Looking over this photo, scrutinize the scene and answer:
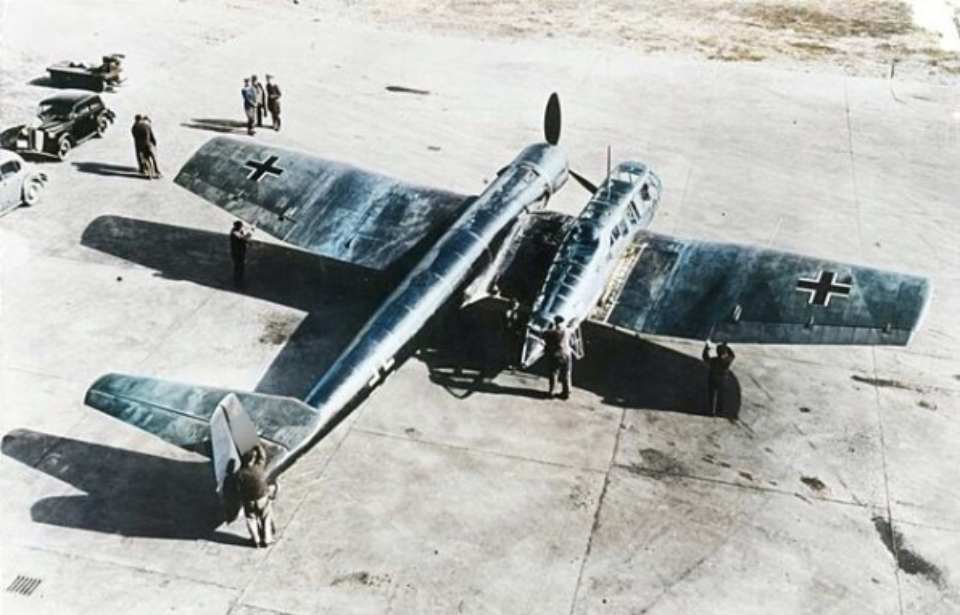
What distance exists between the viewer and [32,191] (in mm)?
24516

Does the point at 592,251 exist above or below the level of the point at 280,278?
above

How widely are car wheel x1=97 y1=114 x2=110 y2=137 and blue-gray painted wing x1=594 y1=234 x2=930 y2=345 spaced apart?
17.7 metres

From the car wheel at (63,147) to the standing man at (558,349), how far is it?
1685 centimetres

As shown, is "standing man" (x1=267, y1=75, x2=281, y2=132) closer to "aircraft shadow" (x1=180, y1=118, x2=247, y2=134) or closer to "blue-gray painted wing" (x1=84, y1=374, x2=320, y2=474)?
"aircraft shadow" (x1=180, y1=118, x2=247, y2=134)

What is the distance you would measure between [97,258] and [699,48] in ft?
86.7

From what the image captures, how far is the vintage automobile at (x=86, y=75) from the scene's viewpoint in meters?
31.4

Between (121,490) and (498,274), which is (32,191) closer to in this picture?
(121,490)

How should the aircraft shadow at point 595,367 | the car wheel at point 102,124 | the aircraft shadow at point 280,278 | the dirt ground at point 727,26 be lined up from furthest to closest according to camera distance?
the dirt ground at point 727,26 → the car wheel at point 102,124 → the aircraft shadow at point 280,278 → the aircraft shadow at point 595,367

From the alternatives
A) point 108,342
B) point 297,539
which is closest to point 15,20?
point 108,342

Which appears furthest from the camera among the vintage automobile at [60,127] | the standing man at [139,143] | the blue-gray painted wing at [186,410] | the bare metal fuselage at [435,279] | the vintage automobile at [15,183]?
the vintage automobile at [60,127]

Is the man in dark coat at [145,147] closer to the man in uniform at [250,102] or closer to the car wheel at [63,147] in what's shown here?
the car wheel at [63,147]

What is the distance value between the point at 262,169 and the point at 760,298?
38.9 ft

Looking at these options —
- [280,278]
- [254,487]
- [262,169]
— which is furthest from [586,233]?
[254,487]

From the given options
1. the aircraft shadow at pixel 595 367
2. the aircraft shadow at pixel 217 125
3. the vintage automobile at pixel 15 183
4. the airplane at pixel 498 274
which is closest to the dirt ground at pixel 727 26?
the aircraft shadow at pixel 217 125
